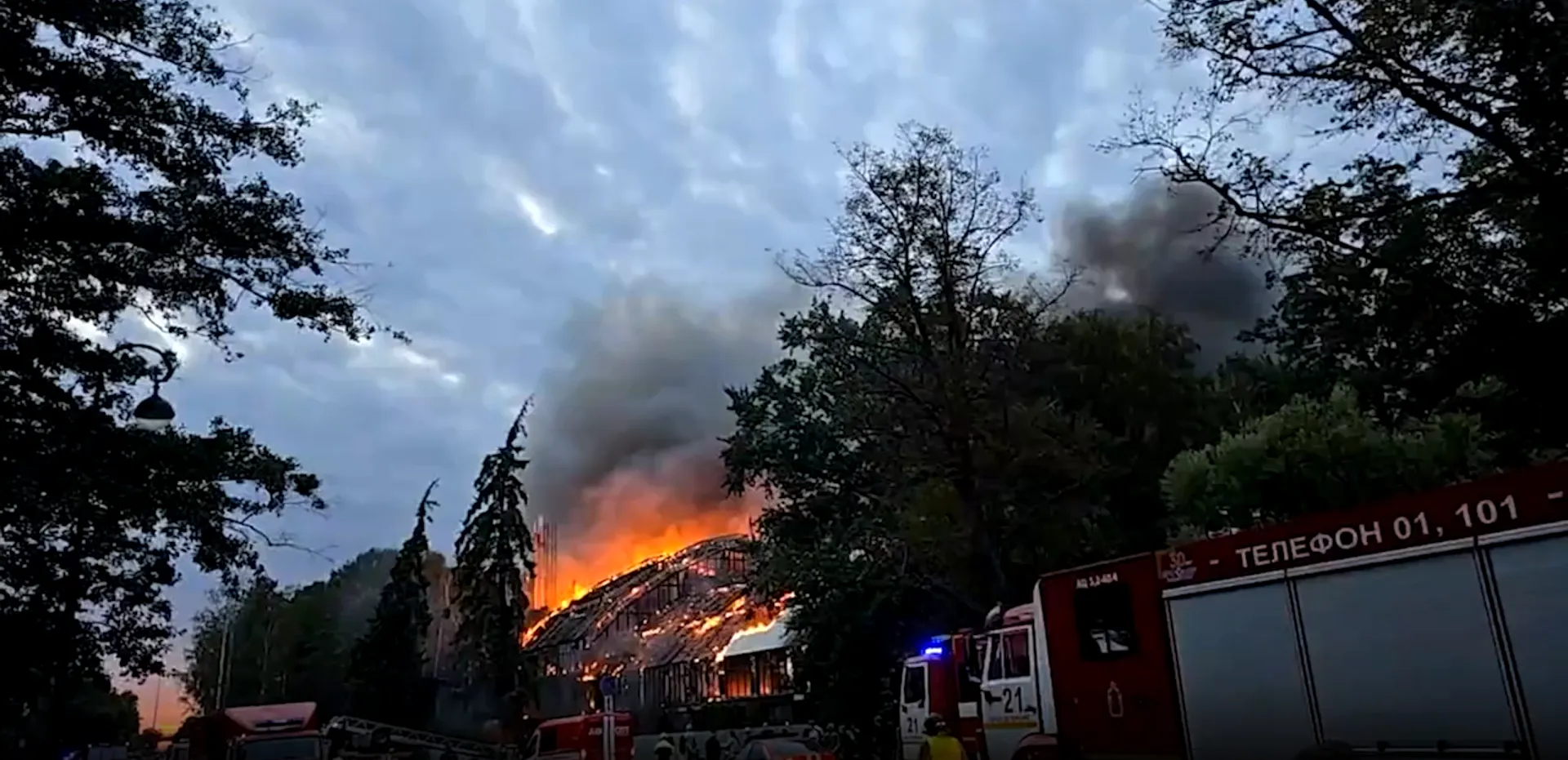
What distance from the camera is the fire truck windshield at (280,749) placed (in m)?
22.1

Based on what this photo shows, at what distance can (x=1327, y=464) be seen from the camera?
23.5 meters

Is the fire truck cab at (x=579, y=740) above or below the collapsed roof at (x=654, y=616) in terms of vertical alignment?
below

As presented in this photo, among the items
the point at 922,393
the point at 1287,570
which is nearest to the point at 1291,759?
the point at 1287,570

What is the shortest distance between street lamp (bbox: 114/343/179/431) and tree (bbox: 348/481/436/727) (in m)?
43.1

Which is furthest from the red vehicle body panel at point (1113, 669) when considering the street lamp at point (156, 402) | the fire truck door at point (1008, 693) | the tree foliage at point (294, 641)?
the tree foliage at point (294, 641)

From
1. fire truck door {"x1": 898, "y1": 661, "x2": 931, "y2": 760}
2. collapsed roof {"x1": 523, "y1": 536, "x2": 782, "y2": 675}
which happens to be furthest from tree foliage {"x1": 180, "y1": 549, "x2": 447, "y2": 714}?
fire truck door {"x1": 898, "y1": 661, "x2": 931, "y2": 760}

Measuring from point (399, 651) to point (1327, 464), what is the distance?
147 ft

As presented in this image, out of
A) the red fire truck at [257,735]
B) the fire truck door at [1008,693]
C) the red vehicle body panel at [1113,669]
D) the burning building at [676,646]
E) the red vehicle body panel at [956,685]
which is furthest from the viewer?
the burning building at [676,646]

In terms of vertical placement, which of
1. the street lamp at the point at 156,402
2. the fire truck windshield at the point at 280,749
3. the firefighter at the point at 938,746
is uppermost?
the street lamp at the point at 156,402

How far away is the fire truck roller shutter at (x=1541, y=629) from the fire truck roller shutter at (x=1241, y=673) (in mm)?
2178

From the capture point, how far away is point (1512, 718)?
8.85m

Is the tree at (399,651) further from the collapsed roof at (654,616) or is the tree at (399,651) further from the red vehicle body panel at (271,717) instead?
the red vehicle body panel at (271,717)

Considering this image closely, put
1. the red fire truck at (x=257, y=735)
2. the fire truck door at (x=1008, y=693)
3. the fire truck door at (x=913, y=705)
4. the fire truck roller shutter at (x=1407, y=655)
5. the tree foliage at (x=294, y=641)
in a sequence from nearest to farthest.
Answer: the fire truck roller shutter at (x=1407, y=655) → the fire truck door at (x=1008, y=693) → the fire truck door at (x=913, y=705) → the red fire truck at (x=257, y=735) → the tree foliage at (x=294, y=641)

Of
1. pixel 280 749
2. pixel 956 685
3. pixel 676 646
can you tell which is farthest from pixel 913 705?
pixel 676 646
